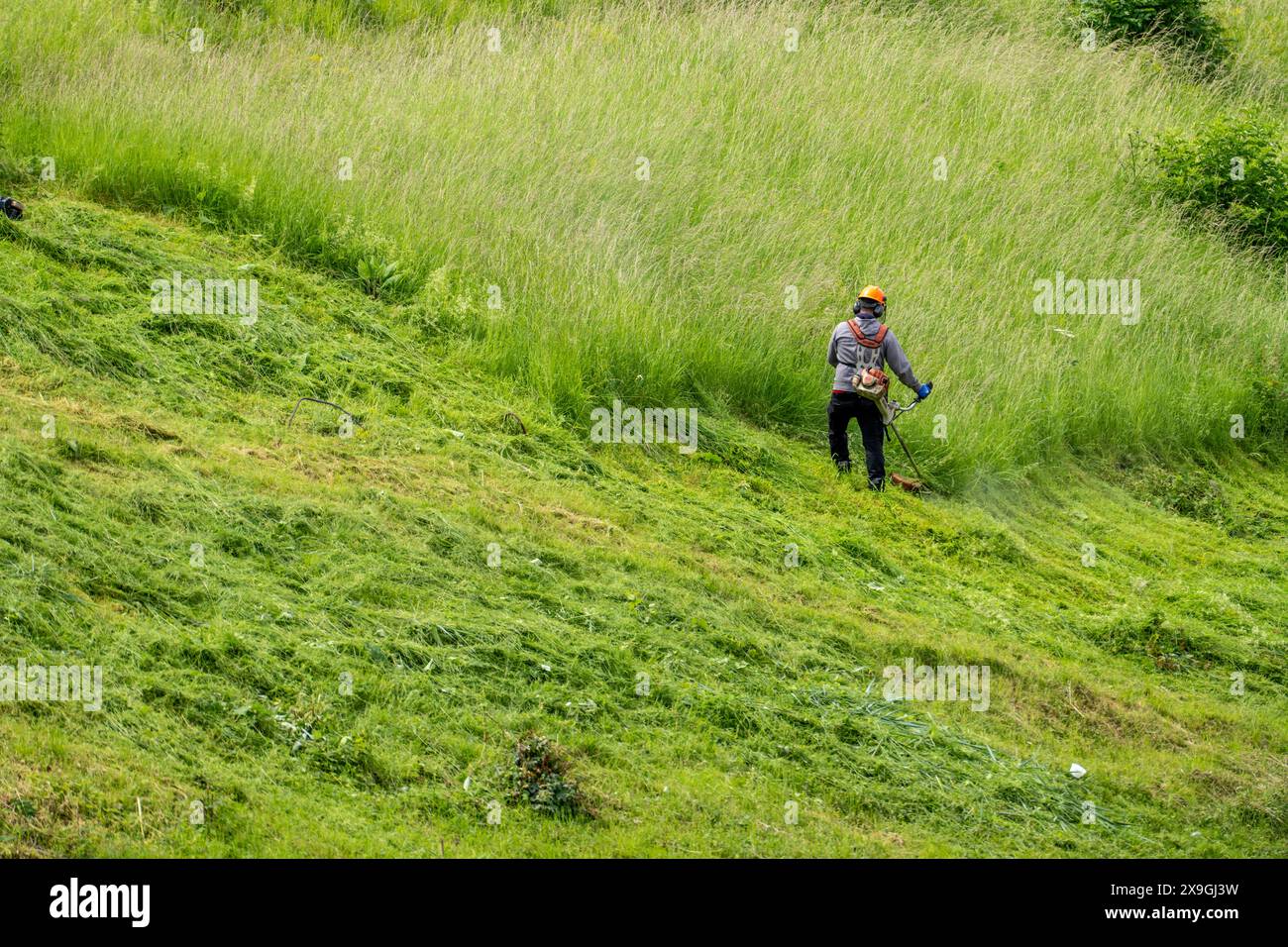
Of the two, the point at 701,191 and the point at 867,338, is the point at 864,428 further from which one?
the point at 701,191

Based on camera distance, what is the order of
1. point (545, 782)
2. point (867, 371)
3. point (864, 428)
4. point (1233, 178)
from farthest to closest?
point (1233, 178) → point (864, 428) → point (867, 371) → point (545, 782)

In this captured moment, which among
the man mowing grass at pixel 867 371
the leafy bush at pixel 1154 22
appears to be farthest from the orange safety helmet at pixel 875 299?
the leafy bush at pixel 1154 22

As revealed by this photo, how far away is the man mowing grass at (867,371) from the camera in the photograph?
1231cm

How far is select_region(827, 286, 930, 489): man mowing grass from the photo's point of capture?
12.3 metres

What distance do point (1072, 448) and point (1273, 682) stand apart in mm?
4757

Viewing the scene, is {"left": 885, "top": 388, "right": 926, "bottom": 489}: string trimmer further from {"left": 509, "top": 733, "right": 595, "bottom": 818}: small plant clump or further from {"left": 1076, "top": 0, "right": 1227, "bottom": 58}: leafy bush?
{"left": 1076, "top": 0, "right": 1227, "bottom": 58}: leafy bush

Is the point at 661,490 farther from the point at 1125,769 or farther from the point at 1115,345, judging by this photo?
the point at 1115,345

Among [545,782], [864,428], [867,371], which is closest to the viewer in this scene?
[545,782]

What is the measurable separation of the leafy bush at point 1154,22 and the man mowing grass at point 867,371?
41.2 ft

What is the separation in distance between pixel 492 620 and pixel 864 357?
5743mm

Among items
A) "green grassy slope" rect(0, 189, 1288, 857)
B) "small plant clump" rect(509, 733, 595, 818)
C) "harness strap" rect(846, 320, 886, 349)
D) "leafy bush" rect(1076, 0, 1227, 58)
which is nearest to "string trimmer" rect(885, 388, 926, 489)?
"green grassy slope" rect(0, 189, 1288, 857)

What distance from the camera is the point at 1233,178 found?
1895 cm

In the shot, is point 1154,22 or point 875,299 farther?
point 1154,22

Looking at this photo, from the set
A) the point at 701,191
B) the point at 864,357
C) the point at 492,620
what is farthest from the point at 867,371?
the point at 492,620
